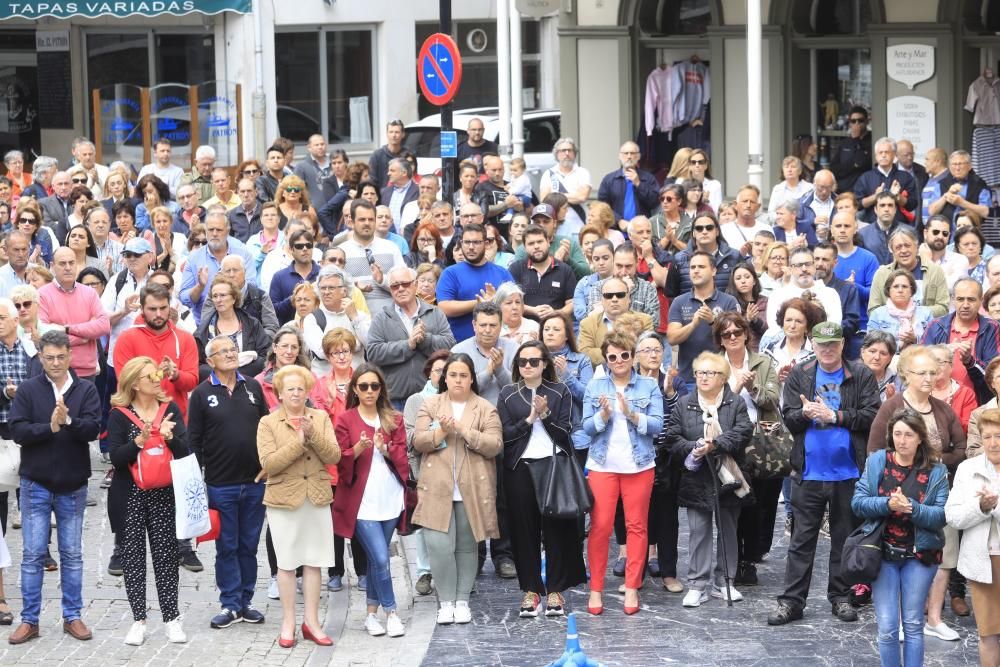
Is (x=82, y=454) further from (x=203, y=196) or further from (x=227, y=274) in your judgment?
(x=203, y=196)

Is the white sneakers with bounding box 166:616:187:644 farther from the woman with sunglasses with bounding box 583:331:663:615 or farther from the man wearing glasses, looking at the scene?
the man wearing glasses

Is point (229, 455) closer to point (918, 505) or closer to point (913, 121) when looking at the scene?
point (918, 505)

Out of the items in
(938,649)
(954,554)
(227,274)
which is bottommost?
(938,649)

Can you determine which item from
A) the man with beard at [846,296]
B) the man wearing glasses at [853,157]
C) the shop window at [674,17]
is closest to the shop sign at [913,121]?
the man wearing glasses at [853,157]

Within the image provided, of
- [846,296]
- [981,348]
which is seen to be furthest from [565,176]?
[981,348]

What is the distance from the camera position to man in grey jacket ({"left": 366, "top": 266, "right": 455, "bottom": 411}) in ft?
41.4

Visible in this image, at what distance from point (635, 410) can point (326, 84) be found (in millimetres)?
20918

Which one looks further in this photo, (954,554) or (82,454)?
(82,454)

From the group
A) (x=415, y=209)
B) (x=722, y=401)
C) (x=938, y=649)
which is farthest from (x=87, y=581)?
(x=415, y=209)

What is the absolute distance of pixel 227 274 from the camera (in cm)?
1330

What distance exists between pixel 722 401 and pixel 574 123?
1385cm

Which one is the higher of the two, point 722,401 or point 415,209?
point 415,209

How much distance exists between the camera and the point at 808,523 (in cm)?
1102

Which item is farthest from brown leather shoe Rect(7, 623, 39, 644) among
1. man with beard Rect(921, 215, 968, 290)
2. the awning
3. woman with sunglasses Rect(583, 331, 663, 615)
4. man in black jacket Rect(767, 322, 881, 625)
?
the awning
